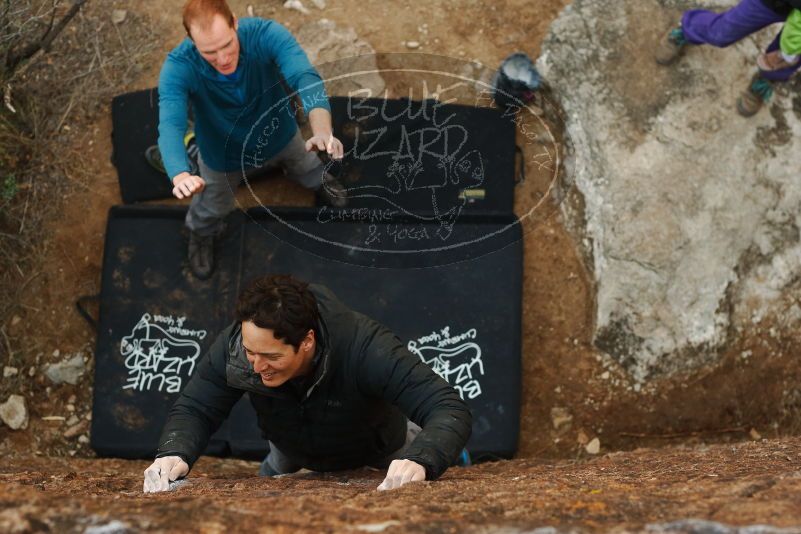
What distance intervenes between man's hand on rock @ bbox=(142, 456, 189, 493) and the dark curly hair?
0.50 meters

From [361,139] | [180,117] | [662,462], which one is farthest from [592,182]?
[180,117]

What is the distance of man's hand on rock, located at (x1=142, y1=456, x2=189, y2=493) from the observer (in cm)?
254

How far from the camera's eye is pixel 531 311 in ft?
15.2

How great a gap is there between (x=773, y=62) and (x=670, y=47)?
0.55 meters

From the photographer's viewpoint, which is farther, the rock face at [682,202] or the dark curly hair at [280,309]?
the rock face at [682,202]

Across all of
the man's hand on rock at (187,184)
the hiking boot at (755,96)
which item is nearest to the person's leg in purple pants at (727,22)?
the hiking boot at (755,96)

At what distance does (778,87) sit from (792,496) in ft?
10.5

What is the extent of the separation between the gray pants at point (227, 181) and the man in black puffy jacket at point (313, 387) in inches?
48.2

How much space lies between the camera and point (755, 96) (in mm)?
4578

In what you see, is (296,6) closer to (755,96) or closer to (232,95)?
(232,95)

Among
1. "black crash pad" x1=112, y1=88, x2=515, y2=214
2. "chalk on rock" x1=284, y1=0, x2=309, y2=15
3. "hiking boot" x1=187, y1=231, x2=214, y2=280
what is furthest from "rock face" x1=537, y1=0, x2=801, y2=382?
"hiking boot" x1=187, y1=231, x2=214, y2=280

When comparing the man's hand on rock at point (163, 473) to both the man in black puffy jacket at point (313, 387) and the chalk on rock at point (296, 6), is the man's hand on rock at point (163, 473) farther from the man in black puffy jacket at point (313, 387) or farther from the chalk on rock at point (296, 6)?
the chalk on rock at point (296, 6)

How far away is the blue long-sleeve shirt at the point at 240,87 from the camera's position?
3336mm

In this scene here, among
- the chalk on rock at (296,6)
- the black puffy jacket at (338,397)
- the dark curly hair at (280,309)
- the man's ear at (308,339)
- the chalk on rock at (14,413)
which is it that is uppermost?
the chalk on rock at (296,6)
